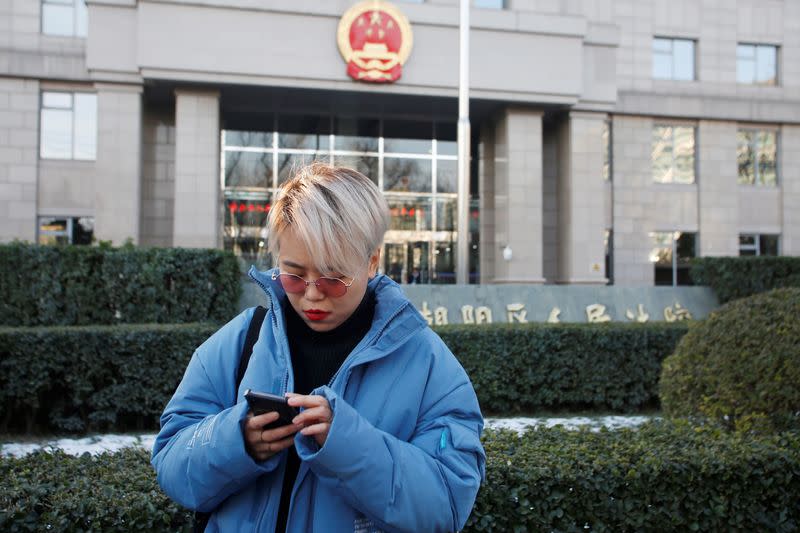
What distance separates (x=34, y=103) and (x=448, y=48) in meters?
11.8

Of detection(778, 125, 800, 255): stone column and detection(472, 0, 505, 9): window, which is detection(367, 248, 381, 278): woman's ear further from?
detection(778, 125, 800, 255): stone column

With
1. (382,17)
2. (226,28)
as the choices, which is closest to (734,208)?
(382,17)

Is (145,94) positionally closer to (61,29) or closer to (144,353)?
(61,29)

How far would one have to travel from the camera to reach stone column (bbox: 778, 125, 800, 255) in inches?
922

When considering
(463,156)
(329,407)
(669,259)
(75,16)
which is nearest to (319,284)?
(329,407)

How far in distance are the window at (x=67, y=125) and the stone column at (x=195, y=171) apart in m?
3.19

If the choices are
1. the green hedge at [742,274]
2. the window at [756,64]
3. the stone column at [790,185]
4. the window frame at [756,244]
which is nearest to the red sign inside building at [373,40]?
the green hedge at [742,274]

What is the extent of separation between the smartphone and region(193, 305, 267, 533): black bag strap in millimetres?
292

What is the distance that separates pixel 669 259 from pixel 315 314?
74.6 ft

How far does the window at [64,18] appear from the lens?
18.7 m

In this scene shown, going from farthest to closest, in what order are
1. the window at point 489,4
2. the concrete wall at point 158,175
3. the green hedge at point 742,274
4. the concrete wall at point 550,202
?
the concrete wall at point 550,202, the window at point 489,4, the concrete wall at point 158,175, the green hedge at point 742,274

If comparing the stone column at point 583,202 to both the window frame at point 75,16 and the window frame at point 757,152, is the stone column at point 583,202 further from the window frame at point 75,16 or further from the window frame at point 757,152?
the window frame at point 75,16

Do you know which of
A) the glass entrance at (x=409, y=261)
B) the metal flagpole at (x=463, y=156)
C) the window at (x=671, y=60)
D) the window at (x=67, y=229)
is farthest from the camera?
the window at (x=671, y=60)

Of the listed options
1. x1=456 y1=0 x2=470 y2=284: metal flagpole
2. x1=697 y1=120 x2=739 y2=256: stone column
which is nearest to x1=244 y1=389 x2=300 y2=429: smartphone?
x1=456 y1=0 x2=470 y2=284: metal flagpole
